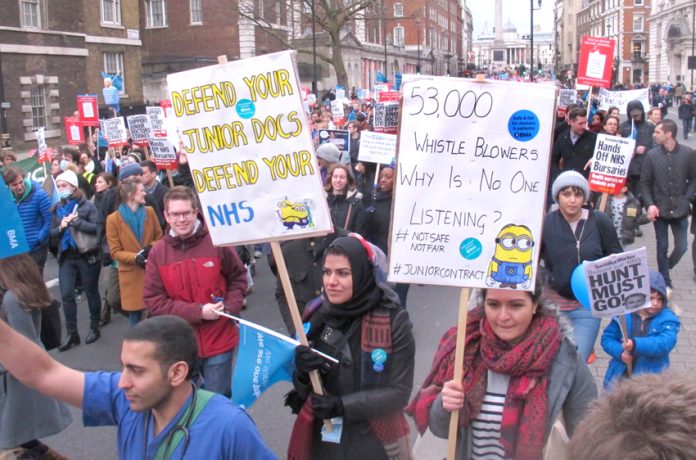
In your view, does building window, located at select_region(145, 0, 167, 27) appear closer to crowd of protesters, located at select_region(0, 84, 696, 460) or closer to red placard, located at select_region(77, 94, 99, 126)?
red placard, located at select_region(77, 94, 99, 126)

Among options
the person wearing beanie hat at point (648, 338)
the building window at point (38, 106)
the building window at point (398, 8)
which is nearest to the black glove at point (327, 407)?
the person wearing beanie hat at point (648, 338)

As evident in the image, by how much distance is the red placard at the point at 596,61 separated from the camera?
11852mm

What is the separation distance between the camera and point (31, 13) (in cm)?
3014

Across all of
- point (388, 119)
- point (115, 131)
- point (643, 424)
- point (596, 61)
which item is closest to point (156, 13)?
point (115, 131)

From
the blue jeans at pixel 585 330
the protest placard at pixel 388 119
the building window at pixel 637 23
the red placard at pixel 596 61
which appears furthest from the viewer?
the building window at pixel 637 23

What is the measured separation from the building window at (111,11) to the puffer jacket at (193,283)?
110 feet

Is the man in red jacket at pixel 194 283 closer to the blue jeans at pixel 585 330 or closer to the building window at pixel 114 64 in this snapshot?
the blue jeans at pixel 585 330

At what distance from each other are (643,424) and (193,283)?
11.9 feet

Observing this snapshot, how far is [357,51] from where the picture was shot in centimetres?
6406

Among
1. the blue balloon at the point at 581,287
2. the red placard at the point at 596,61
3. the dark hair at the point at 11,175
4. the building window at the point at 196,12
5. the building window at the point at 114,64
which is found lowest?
the blue balloon at the point at 581,287

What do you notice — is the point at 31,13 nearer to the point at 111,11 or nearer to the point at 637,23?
the point at 111,11

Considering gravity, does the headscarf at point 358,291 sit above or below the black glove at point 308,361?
above

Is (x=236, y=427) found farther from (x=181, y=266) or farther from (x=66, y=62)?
(x=66, y=62)

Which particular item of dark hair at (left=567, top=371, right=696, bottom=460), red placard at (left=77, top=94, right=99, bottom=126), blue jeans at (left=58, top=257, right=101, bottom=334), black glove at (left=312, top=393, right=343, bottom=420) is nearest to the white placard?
red placard at (left=77, top=94, right=99, bottom=126)
